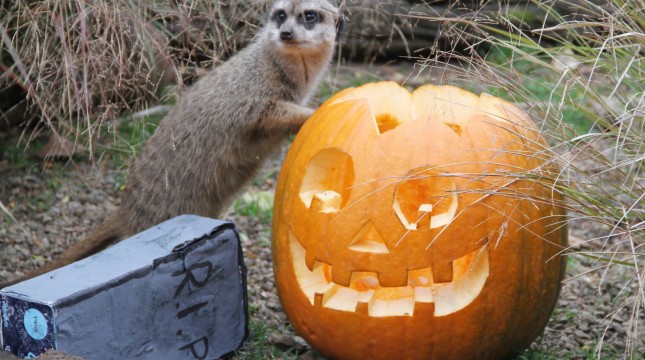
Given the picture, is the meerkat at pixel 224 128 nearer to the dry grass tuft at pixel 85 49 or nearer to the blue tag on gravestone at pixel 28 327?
the dry grass tuft at pixel 85 49

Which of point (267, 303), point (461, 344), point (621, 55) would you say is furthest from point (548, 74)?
point (461, 344)

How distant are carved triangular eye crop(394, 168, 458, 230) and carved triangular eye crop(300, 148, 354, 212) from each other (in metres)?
0.19

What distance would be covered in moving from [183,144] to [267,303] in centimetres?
A: 90

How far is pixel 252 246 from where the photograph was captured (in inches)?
170

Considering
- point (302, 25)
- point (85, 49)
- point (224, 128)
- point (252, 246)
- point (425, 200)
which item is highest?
point (85, 49)

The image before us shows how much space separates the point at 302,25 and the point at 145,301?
1847 mm

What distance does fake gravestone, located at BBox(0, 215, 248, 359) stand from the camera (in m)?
2.57

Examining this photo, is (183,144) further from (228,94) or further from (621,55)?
(621,55)

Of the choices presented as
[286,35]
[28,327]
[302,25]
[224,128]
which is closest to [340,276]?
[28,327]

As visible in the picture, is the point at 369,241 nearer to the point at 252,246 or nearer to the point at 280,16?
the point at 252,246

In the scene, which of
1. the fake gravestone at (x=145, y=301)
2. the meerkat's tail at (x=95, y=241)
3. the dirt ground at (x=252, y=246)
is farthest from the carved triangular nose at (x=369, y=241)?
the meerkat's tail at (x=95, y=241)

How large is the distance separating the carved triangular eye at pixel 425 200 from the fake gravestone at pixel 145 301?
2.15ft

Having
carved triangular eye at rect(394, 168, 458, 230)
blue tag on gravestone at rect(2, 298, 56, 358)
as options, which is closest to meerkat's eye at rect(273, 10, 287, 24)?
carved triangular eye at rect(394, 168, 458, 230)

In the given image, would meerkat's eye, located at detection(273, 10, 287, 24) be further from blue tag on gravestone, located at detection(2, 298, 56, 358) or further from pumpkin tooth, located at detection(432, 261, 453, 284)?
blue tag on gravestone, located at detection(2, 298, 56, 358)
